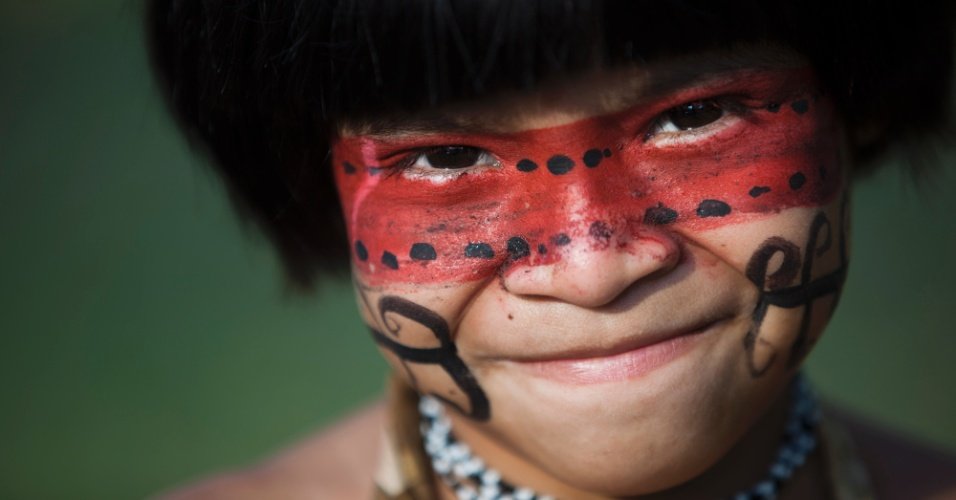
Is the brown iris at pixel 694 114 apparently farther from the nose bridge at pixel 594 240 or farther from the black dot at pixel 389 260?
the black dot at pixel 389 260

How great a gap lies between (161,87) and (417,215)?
0.51m

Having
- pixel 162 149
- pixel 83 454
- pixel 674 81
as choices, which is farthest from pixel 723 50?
pixel 162 149

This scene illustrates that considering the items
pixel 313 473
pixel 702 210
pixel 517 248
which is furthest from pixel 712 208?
pixel 313 473

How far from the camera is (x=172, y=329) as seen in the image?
3607mm

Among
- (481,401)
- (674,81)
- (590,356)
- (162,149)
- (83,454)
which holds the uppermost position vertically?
(674,81)

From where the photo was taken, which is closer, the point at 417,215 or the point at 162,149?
the point at 417,215

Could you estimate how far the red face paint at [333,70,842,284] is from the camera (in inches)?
44.8

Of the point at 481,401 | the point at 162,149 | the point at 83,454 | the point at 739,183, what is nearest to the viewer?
the point at 739,183

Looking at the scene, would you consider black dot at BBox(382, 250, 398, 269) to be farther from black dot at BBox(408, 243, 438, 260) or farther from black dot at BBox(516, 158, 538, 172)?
black dot at BBox(516, 158, 538, 172)

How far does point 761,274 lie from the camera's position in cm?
119

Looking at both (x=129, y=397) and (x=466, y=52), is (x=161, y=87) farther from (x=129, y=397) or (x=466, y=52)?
(x=129, y=397)

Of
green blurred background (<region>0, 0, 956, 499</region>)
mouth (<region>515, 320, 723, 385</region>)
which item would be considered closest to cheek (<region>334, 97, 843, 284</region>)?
mouth (<region>515, 320, 723, 385</region>)

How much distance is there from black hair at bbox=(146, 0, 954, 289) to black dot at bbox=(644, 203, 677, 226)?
0.16 metres

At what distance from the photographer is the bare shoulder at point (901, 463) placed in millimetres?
1760
